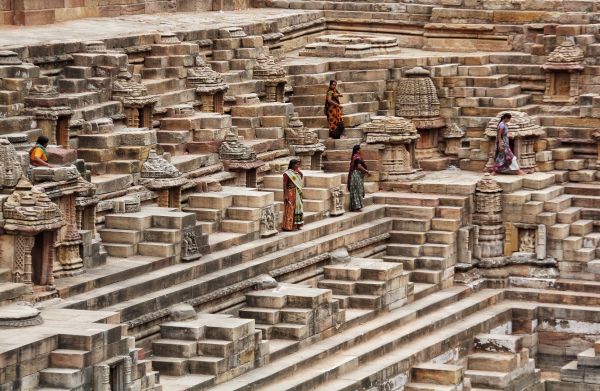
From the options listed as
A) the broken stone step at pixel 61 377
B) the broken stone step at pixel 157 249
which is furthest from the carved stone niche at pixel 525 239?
the broken stone step at pixel 61 377

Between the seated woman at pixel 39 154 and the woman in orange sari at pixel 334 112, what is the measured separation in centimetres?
1130

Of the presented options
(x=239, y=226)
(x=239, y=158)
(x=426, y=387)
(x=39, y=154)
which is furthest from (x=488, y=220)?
(x=39, y=154)

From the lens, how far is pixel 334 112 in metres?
50.7

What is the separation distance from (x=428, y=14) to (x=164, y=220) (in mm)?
16280

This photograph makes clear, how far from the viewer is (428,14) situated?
5659cm

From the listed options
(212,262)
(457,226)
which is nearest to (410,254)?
(457,226)

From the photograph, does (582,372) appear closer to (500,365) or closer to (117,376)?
(500,365)

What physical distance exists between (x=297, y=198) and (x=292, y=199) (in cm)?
13

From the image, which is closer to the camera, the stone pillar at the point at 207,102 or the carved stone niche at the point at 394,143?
the stone pillar at the point at 207,102

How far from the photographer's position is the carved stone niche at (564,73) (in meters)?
52.8

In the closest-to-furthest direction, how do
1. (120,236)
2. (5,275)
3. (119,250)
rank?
(5,275), (119,250), (120,236)

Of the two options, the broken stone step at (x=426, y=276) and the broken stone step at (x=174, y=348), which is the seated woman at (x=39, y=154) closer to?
the broken stone step at (x=174, y=348)

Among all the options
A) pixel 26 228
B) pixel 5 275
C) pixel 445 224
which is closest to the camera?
pixel 26 228

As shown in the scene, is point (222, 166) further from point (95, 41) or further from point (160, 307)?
point (160, 307)
